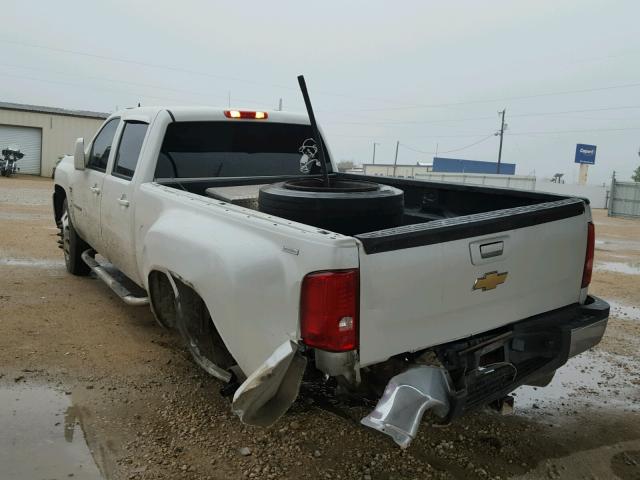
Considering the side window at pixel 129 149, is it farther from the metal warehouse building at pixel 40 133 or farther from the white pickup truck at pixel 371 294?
the metal warehouse building at pixel 40 133

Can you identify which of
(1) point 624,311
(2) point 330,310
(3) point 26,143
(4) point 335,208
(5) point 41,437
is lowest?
(5) point 41,437

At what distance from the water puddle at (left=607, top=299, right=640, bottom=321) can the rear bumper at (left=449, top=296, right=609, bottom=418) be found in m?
3.37

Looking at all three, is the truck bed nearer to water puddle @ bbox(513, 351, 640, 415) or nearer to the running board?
the running board

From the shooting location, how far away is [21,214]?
42.1 feet

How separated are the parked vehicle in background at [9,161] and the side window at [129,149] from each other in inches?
1077

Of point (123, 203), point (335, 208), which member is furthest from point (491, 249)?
point (123, 203)

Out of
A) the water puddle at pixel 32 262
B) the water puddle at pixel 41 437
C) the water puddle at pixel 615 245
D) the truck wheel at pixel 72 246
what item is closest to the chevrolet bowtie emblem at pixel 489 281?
the water puddle at pixel 41 437

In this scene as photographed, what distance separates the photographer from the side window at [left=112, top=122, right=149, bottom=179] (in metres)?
4.48

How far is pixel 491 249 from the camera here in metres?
2.67

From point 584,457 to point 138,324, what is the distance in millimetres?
3716

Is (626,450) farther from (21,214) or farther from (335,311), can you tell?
(21,214)

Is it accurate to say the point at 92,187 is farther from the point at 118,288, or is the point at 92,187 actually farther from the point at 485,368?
the point at 485,368

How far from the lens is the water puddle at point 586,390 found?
391 centimetres

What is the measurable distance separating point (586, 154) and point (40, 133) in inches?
1760
